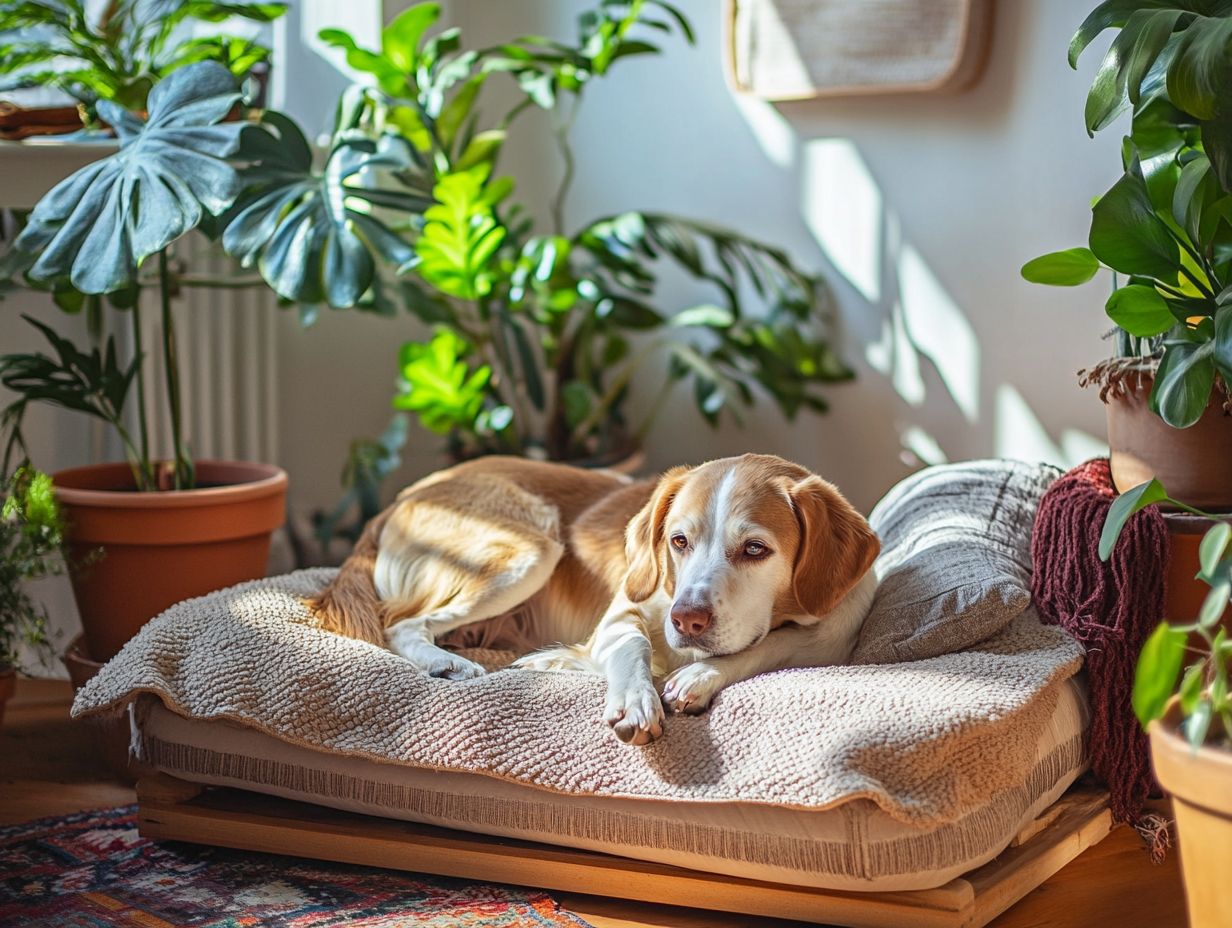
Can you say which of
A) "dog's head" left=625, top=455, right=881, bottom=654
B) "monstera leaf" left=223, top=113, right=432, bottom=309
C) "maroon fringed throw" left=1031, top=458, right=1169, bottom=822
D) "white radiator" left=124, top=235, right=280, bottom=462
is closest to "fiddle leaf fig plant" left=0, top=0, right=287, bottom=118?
"monstera leaf" left=223, top=113, right=432, bottom=309

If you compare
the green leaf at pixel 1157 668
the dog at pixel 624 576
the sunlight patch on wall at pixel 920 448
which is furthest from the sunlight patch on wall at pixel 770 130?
the green leaf at pixel 1157 668

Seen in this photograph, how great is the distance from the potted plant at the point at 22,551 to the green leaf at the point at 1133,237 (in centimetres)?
192

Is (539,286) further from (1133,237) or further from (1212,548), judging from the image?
(1212,548)

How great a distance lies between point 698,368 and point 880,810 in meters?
1.87

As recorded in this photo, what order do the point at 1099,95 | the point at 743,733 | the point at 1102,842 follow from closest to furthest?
1. the point at 743,733
2. the point at 1099,95
3. the point at 1102,842

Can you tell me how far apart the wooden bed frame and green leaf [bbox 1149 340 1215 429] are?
649mm

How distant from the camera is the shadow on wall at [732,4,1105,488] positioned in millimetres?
3258

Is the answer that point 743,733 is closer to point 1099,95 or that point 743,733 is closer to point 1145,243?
point 1145,243

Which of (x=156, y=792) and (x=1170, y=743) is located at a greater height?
(x=1170, y=743)

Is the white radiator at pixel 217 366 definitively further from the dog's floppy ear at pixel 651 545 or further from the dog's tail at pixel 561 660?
the dog's floppy ear at pixel 651 545

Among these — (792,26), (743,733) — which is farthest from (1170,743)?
(792,26)

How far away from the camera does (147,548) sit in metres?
2.69

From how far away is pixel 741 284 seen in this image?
3.90m

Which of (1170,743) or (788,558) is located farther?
(788,558)
